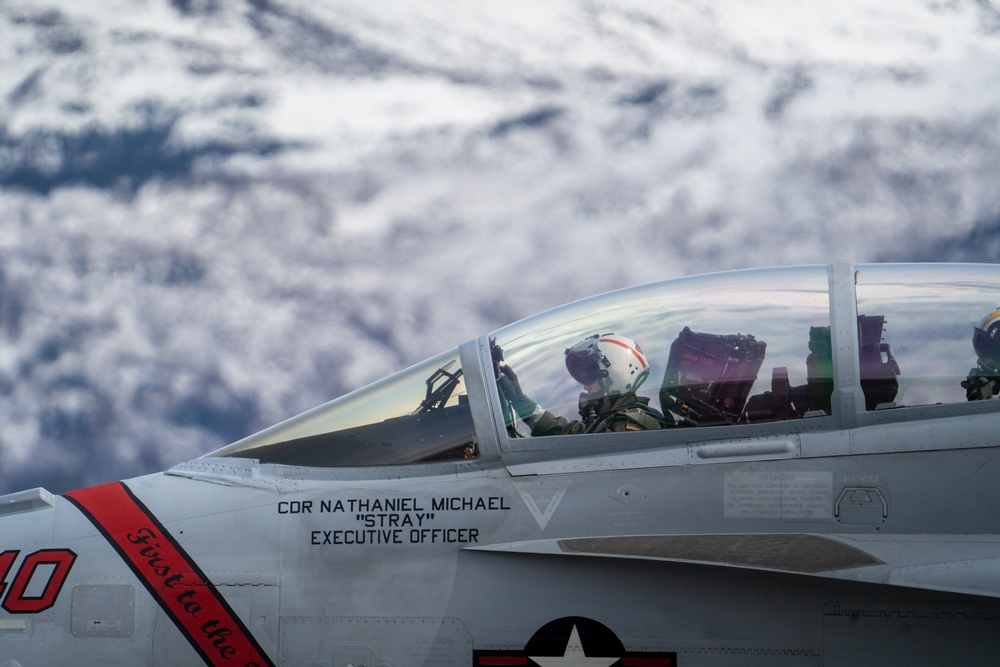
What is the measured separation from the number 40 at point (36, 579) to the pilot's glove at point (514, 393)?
2374mm

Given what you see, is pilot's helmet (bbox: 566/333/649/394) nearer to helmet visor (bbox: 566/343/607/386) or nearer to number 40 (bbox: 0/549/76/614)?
helmet visor (bbox: 566/343/607/386)

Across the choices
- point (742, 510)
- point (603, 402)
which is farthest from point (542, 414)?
point (742, 510)

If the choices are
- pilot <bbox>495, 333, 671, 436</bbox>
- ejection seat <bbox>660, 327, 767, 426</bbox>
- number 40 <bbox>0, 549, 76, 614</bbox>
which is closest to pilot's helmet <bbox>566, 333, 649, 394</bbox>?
pilot <bbox>495, 333, 671, 436</bbox>

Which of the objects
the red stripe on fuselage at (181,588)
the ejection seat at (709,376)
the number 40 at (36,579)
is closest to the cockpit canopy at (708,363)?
the ejection seat at (709,376)

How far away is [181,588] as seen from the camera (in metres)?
4.94

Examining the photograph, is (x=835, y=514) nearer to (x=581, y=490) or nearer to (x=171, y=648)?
(x=581, y=490)

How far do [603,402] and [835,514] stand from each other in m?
1.26

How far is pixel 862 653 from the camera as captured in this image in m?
4.53

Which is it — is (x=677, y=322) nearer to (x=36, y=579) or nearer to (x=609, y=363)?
(x=609, y=363)

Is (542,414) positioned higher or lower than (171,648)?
higher

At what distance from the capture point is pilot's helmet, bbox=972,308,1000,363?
508 cm

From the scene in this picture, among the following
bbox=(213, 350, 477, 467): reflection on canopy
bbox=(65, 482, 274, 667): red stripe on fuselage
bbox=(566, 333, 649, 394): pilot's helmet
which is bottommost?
bbox=(65, 482, 274, 667): red stripe on fuselage

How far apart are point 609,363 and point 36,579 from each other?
3.15m

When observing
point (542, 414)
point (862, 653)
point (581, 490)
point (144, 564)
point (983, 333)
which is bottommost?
point (862, 653)
